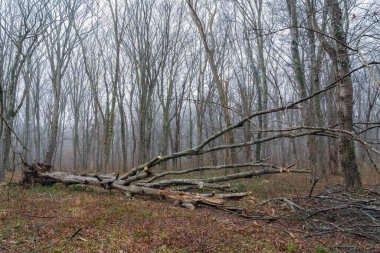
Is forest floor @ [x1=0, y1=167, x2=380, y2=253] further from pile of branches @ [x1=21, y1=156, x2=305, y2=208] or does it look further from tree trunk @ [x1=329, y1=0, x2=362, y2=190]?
tree trunk @ [x1=329, y1=0, x2=362, y2=190]

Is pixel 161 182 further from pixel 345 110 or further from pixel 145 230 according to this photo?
pixel 345 110

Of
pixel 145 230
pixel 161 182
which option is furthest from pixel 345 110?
pixel 145 230

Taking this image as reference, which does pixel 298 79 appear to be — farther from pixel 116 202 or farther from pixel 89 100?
pixel 89 100

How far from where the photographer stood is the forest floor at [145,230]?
466 centimetres

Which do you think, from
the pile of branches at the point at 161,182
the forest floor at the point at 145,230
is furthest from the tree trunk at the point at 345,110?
the forest floor at the point at 145,230

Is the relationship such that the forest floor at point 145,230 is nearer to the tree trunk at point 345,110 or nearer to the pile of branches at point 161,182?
the pile of branches at point 161,182

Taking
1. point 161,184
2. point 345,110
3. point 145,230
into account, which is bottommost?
point 145,230

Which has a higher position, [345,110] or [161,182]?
[345,110]

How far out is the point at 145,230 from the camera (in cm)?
543

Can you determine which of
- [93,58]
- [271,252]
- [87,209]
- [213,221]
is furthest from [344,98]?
[93,58]

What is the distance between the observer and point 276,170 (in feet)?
27.8

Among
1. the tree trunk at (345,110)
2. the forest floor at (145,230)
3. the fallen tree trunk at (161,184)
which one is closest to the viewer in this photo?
the forest floor at (145,230)

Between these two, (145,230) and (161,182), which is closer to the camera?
(145,230)

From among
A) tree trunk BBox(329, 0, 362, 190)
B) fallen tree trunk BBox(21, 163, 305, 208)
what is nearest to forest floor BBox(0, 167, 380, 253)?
fallen tree trunk BBox(21, 163, 305, 208)
